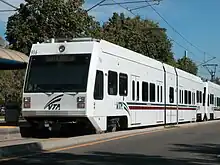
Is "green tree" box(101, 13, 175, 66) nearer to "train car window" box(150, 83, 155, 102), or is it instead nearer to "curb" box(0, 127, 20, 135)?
"train car window" box(150, 83, 155, 102)

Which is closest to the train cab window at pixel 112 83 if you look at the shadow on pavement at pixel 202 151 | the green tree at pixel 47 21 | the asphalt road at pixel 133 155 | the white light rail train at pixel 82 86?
the white light rail train at pixel 82 86

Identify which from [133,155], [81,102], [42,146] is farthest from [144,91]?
[133,155]

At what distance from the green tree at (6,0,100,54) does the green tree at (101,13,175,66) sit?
18.9 meters

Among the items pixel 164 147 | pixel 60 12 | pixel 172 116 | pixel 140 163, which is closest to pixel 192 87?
pixel 172 116

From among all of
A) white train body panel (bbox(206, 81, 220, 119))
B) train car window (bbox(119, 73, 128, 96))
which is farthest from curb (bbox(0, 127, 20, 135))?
white train body panel (bbox(206, 81, 220, 119))

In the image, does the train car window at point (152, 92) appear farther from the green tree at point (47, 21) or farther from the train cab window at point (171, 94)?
the green tree at point (47, 21)

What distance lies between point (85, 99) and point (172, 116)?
13.2m

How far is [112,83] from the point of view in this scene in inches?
828

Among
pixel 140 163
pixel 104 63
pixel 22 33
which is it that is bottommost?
pixel 140 163

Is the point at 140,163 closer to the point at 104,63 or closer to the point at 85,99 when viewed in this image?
the point at 85,99

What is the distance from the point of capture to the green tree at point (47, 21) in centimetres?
3209

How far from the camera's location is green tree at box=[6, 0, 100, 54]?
3209cm

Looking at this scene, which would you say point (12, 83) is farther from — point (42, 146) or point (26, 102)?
point (42, 146)

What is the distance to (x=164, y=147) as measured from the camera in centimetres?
1656
